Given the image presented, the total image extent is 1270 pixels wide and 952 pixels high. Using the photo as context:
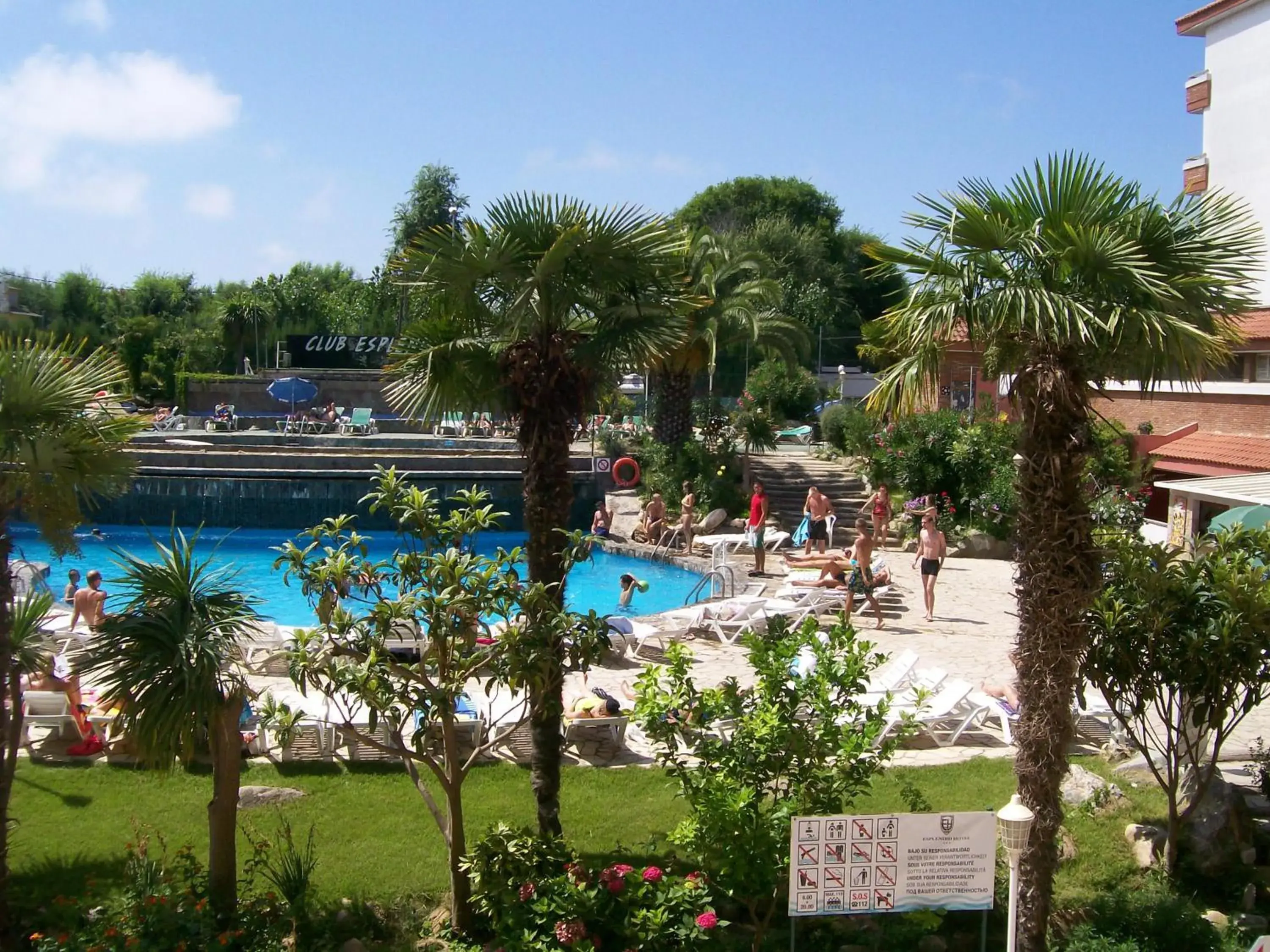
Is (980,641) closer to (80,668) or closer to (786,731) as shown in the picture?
(786,731)

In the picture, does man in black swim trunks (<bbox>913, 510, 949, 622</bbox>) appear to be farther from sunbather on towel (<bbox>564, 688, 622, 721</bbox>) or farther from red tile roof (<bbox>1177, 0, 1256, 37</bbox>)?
red tile roof (<bbox>1177, 0, 1256, 37</bbox>)

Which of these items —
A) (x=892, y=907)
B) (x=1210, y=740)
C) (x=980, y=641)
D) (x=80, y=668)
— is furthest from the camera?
(x=980, y=641)

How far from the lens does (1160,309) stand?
20.6ft

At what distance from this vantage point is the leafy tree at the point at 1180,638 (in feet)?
24.0

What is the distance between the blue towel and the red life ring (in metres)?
6.75

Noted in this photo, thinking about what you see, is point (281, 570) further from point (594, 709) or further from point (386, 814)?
point (386, 814)

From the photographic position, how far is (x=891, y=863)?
605 cm

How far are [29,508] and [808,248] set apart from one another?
54189 millimetres

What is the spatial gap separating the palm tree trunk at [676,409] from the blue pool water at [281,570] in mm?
3537

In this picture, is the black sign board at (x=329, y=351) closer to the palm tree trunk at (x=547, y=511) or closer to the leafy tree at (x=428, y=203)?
the leafy tree at (x=428, y=203)

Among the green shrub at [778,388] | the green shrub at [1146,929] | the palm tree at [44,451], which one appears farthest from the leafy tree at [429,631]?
the green shrub at [778,388]

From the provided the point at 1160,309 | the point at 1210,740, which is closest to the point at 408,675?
the point at 1160,309

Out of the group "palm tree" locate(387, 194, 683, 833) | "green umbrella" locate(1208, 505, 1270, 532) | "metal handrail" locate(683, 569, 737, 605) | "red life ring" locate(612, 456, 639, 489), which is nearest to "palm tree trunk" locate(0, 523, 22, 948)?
"palm tree" locate(387, 194, 683, 833)

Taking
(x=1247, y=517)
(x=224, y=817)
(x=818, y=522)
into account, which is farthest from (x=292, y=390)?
(x=224, y=817)
